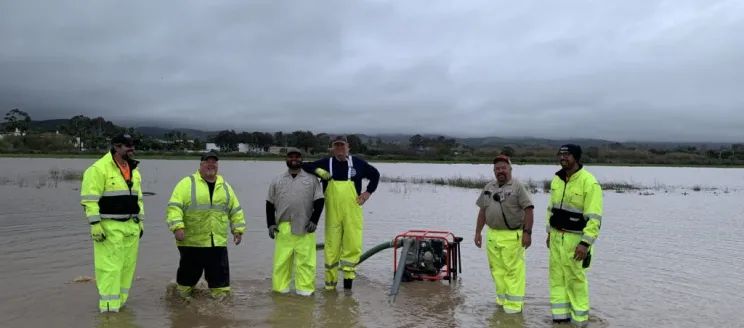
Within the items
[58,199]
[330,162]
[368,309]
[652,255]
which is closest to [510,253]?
[368,309]

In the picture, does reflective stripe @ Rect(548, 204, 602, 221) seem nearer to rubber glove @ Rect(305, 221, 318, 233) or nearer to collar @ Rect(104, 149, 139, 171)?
rubber glove @ Rect(305, 221, 318, 233)

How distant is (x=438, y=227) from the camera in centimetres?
1556

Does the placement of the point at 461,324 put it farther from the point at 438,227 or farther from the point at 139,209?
the point at 438,227

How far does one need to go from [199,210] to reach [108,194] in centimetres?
108

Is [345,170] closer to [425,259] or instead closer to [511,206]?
[425,259]

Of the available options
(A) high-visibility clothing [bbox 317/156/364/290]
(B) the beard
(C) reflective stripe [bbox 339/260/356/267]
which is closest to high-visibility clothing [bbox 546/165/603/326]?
(A) high-visibility clothing [bbox 317/156/364/290]

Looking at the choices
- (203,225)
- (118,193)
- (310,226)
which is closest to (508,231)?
(310,226)

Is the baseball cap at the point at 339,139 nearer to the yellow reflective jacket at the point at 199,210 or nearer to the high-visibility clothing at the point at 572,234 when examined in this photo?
the yellow reflective jacket at the point at 199,210

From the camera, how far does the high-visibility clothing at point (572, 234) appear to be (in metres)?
5.88

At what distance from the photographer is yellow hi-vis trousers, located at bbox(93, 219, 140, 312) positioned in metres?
5.91

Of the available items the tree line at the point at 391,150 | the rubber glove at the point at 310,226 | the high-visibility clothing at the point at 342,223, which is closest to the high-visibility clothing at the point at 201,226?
the rubber glove at the point at 310,226

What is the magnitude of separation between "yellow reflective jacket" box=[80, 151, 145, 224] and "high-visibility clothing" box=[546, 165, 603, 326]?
15.9ft

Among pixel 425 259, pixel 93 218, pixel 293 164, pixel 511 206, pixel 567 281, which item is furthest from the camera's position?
pixel 425 259

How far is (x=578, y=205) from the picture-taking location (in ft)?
19.8
